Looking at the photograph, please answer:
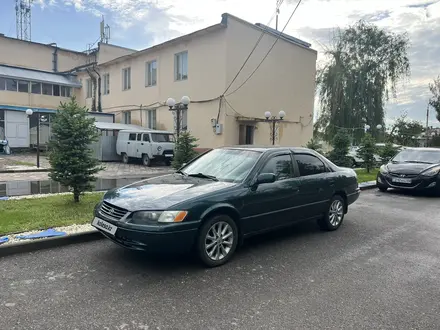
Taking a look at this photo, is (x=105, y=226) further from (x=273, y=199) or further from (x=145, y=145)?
(x=145, y=145)

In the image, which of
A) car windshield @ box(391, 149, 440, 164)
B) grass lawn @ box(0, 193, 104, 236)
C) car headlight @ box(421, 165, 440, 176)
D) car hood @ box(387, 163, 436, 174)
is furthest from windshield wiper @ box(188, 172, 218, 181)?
car windshield @ box(391, 149, 440, 164)

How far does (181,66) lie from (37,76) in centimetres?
1379

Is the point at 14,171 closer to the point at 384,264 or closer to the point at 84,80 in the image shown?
the point at 384,264

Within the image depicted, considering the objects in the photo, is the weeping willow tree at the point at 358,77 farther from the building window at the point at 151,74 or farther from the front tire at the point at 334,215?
the front tire at the point at 334,215

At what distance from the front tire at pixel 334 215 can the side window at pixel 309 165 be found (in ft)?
2.06

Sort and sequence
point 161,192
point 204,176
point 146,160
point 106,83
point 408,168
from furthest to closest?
point 106,83 → point 146,160 → point 408,168 → point 204,176 → point 161,192

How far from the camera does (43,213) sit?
6316mm

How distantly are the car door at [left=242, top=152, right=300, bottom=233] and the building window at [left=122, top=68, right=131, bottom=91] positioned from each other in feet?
72.1

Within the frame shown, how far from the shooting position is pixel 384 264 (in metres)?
4.52

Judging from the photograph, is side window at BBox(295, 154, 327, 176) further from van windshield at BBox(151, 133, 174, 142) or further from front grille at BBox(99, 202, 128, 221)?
van windshield at BBox(151, 133, 174, 142)

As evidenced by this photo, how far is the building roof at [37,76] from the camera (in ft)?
83.6

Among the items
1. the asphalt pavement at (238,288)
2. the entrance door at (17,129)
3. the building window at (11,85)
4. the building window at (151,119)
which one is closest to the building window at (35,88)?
the building window at (11,85)

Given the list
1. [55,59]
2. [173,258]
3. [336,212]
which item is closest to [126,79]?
[55,59]

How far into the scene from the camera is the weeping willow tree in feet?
89.9
